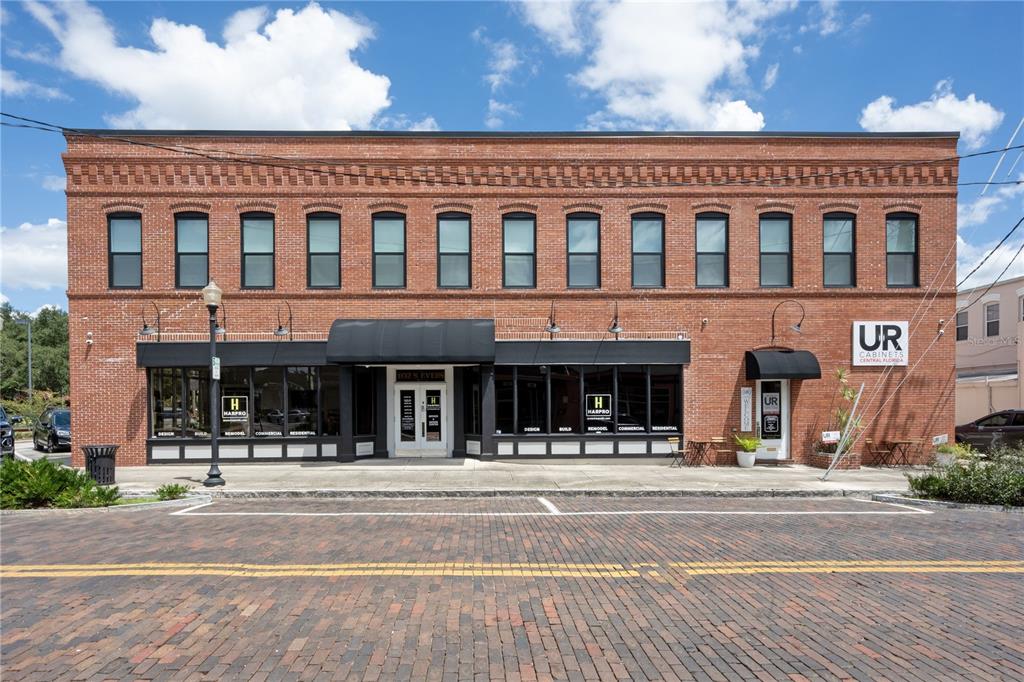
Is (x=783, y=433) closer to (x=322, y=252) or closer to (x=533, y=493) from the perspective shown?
(x=533, y=493)

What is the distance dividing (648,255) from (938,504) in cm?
902

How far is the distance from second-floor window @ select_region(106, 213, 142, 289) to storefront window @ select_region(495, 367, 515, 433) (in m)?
10.3

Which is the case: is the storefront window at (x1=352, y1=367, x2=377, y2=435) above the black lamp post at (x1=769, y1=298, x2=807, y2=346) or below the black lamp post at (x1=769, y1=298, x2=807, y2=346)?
below

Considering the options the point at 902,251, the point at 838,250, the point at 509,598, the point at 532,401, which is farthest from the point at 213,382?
the point at 902,251

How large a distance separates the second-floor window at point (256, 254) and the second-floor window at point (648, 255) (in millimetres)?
10249

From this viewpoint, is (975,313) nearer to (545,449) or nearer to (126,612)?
(545,449)

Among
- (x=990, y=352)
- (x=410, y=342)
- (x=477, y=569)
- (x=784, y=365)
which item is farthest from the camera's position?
(x=990, y=352)

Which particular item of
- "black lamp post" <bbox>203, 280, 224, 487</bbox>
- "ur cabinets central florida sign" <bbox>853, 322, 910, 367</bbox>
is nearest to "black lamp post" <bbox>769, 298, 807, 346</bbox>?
"ur cabinets central florida sign" <bbox>853, 322, 910, 367</bbox>

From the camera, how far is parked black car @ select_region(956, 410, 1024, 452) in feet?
64.4

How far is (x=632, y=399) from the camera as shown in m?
17.4

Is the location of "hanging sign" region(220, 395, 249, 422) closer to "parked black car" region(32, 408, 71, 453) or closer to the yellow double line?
"parked black car" region(32, 408, 71, 453)

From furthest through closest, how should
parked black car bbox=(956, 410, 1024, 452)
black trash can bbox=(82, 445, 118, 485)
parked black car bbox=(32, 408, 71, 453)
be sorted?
parked black car bbox=(32, 408, 71, 453) → parked black car bbox=(956, 410, 1024, 452) → black trash can bbox=(82, 445, 118, 485)

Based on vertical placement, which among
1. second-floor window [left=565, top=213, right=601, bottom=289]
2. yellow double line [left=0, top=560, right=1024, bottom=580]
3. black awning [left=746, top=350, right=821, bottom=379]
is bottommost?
yellow double line [left=0, top=560, right=1024, bottom=580]

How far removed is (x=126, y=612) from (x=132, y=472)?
11549mm
